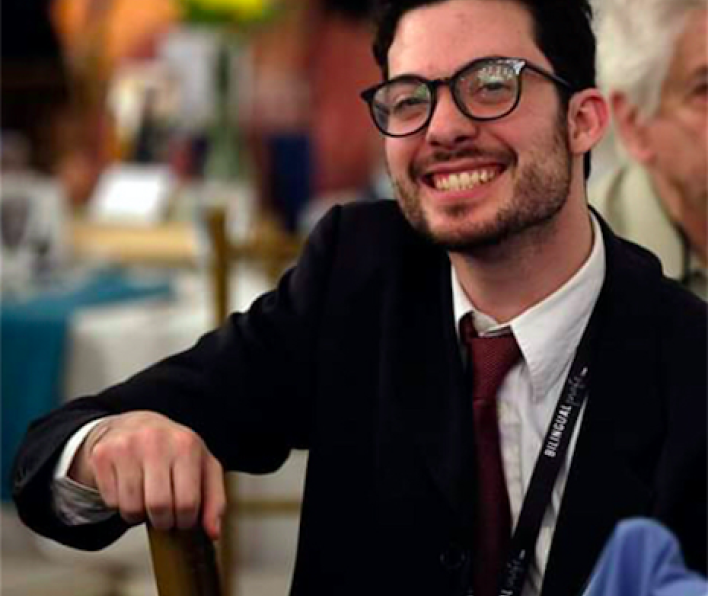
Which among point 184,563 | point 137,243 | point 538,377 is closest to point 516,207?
point 538,377

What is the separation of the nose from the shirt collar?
16cm

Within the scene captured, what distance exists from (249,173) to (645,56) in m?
2.51

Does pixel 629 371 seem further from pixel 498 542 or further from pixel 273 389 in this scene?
pixel 273 389

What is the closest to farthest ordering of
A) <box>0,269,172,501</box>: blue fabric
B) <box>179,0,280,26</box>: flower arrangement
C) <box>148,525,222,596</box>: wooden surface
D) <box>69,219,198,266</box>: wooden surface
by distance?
<box>148,525,222,596</box>: wooden surface
<box>0,269,172,501</box>: blue fabric
<box>69,219,198,266</box>: wooden surface
<box>179,0,280,26</box>: flower arrangement

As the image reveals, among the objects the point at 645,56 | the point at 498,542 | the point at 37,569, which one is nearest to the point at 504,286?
the point at 498,542

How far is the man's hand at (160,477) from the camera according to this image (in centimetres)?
122

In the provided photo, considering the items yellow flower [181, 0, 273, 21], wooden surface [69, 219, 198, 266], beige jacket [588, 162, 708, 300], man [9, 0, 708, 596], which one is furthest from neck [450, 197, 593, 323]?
A: yellow flower [181, 0, 273, 21]

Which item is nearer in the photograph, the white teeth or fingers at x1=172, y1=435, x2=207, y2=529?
fingers at x1=172, y1=435, x2=207, y2=529

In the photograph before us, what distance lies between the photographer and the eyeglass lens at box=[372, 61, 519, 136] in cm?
139

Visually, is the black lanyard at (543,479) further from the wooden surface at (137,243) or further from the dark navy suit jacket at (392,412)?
the wooden surface at (137,243)

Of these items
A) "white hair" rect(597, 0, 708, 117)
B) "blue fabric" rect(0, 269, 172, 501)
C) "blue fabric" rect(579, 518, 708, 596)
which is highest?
"white hair" rect(597, 0, 708, 117)

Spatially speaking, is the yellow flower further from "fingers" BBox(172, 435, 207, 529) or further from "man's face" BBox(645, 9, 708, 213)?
"fingers" BBox(172, 435, 207, 529)

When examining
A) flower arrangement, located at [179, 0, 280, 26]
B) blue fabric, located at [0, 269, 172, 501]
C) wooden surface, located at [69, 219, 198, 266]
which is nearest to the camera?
blue fabric, located at [0, 269, 172, 501]

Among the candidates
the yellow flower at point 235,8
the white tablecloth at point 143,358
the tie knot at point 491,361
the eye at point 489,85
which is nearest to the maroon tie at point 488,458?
the tie knot at point 491,361
